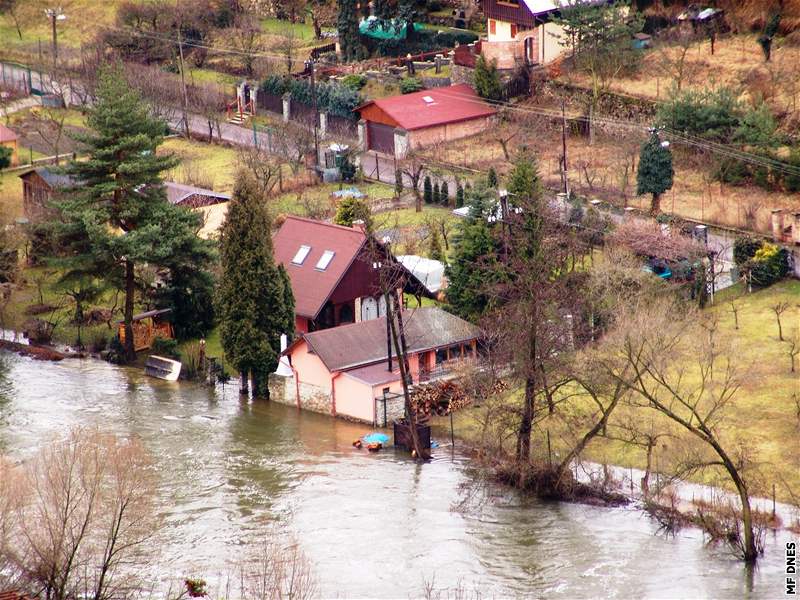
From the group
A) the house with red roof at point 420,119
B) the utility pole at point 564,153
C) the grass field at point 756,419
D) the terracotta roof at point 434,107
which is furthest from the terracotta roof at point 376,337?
the terracotta roof at point 434,107

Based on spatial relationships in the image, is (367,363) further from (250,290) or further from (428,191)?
(428,191)

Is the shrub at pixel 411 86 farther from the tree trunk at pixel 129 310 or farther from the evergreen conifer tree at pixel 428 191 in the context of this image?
the tree trunk at pixel 129 310

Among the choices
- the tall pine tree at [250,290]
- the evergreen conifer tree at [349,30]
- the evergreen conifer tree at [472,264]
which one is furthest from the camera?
the evergreen conifer tree at [349,30]

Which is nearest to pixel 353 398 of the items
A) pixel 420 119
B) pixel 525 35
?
pixel 420 119

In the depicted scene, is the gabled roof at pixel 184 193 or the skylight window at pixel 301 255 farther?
the gabled roof at pixel 184 193

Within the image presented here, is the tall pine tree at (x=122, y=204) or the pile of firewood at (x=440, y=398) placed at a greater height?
the tall pine tree at (x=122, y=204)

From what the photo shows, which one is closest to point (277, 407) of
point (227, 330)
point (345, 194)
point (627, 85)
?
point (227, 330)
